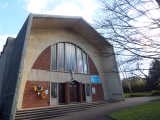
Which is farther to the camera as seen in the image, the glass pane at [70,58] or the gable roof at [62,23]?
the glass pane at [70,58]

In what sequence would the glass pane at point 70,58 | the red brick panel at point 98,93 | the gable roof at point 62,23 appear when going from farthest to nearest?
1. the red brick panel at point 98,93
2. the glass pane at point 70,58
3. the gable roof at point 62,23

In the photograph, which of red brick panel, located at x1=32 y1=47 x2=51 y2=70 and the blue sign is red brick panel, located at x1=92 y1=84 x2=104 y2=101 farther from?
red brick panel, located at x1=32 y1=47 x2=51 y2=70

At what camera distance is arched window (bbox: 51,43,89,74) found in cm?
2050

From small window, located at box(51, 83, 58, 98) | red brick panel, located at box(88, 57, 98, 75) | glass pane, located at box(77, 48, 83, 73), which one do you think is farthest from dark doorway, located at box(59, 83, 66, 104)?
red brick panel, located at box(88, 57, 98, 75)

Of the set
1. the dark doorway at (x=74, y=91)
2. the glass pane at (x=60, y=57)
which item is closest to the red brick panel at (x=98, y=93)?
the dark doorway at (x=74, y=91)

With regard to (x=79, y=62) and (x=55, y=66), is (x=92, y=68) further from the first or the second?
(x=55, y=66)

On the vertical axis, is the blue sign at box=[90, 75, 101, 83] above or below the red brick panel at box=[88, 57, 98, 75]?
below

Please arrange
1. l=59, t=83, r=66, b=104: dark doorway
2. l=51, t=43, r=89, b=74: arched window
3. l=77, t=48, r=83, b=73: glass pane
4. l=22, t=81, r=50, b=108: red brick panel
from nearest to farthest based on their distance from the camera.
A: l=22, t=81, r=50, b=108: red brick panel → l=59, t=83, r=66, b=104: dark doorway → l=51, t=43, r=89, b=74: arched window → l=77, t=48, r=83, b=73: glass pane

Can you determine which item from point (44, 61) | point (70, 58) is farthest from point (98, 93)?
point (44, 61)

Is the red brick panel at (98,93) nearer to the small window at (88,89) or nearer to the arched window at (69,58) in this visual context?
the small window at (88,89)

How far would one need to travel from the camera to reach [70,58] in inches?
853

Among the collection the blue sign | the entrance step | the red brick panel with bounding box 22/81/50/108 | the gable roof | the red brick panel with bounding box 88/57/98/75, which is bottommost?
the entrance step

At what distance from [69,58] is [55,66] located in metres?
1.92

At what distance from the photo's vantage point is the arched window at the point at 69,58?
67.3ft
